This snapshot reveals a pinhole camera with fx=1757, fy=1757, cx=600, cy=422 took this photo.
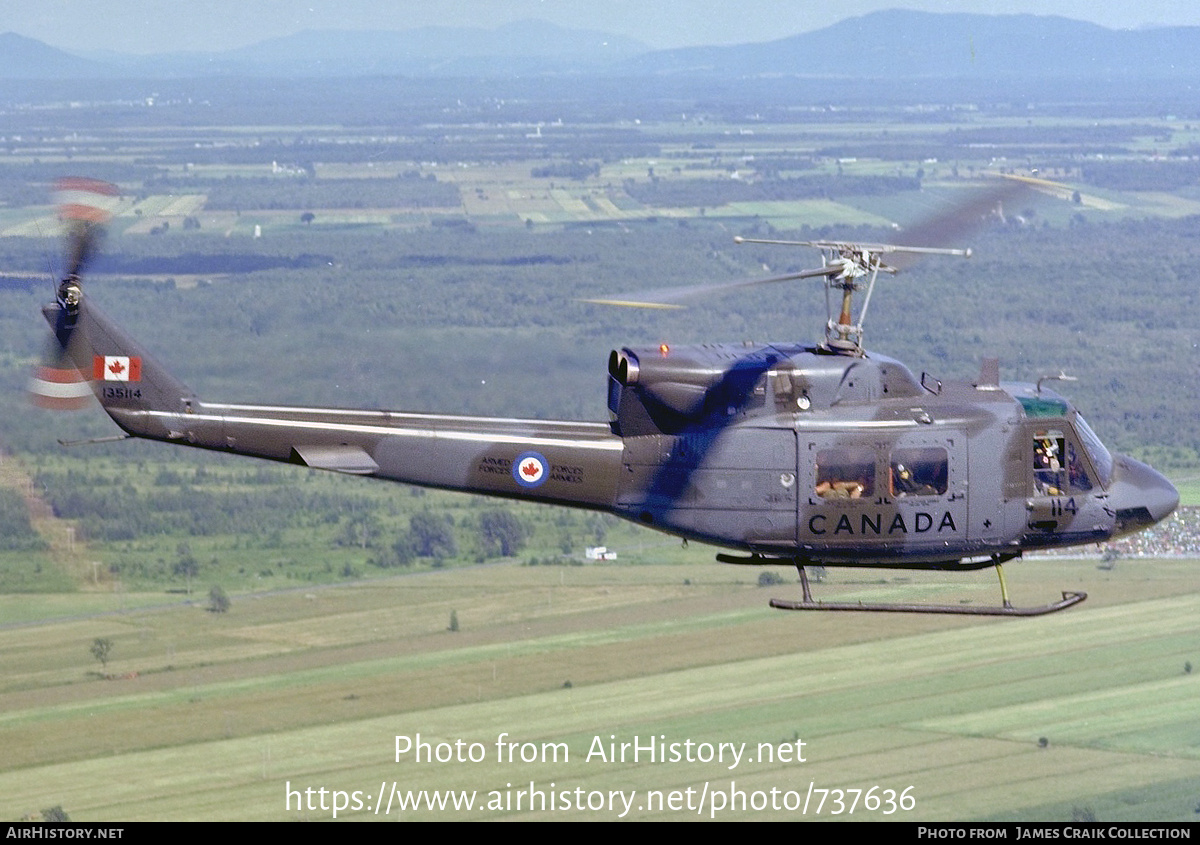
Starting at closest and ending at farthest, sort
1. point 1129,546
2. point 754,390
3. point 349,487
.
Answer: point 754,390
point 1129,546
point 349,487

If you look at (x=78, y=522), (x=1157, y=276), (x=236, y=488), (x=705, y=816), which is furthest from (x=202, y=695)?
Result: (x=1157, y=276)

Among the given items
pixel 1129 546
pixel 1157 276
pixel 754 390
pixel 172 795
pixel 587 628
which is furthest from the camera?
pixel 1157 276

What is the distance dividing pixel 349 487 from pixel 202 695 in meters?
17.9

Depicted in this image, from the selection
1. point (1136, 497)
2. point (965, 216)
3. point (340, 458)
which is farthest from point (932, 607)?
point (340, 458)

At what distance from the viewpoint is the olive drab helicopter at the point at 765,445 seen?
19953mm

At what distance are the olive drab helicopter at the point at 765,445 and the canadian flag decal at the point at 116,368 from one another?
24 millimetres

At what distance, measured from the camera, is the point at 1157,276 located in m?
123

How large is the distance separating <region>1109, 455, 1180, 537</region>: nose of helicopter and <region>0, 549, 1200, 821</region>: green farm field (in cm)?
1840

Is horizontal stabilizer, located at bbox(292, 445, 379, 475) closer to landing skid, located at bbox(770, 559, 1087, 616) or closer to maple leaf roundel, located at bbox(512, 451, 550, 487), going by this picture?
maple leaf roundel, located at bbox(512, 451, 550, 487)

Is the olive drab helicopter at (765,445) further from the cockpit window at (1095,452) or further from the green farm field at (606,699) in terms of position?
the green farm field at (606,699)

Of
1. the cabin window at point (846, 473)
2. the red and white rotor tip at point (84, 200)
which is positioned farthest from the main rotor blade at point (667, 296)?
the red and white rotor tip at point (84, 200)

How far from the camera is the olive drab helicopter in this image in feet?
65.5

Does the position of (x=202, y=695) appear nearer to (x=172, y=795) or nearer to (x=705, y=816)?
(x=172, y=795)

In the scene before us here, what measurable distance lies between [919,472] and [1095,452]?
2.45 m
